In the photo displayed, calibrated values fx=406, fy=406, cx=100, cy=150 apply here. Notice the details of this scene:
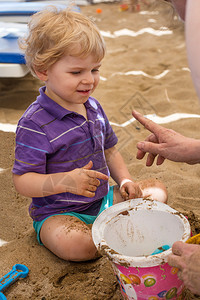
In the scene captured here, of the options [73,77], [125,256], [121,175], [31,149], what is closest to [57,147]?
[31,149]

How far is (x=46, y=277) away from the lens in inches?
54.3

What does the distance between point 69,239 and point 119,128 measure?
111 cm

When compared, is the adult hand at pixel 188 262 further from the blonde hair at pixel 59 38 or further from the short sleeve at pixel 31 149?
the blonde hair at pixel 59 38

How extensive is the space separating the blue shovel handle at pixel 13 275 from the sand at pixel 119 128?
0.06 ft

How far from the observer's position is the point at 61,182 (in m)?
1.34

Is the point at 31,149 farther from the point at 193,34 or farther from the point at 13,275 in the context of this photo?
the point at 193,34

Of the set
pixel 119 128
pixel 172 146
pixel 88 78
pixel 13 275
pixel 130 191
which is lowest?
pixel 119 128

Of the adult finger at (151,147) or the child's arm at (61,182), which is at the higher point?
the adult finger at (151,147)

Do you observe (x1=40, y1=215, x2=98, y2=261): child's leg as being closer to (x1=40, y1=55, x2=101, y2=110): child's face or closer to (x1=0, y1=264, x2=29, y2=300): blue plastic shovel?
(x1=0, y1=264, x2=29, y2=300): blue plastic shovel

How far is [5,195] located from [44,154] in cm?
52

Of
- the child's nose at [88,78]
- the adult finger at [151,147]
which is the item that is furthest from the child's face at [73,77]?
the adult finger at [151,147]

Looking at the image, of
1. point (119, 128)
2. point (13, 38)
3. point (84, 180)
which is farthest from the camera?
point (13, 38)

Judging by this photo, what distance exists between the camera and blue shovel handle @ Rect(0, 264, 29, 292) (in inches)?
52.2

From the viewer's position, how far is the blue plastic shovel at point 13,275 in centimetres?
133
